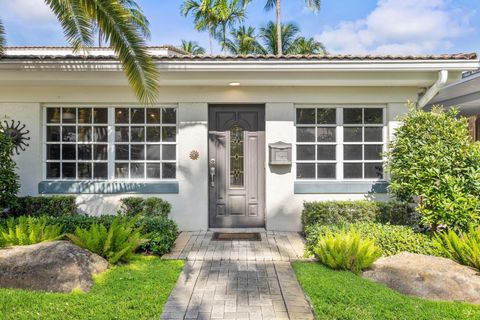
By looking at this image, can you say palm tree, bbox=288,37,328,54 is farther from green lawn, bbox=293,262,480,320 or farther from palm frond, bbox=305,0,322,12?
green lawn, bbox=293,262,480,320

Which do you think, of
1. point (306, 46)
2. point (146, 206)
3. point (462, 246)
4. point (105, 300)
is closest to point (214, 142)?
point (146, 206)

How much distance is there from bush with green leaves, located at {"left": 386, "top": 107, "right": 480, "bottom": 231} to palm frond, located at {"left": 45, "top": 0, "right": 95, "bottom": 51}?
576 centimetres

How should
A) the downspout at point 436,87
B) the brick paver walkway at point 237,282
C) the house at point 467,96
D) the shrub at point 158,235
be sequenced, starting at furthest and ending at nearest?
the house at point 467,96 → the downspout at point 436,87 → the shrub at point 158,235 → the brick paver walkway at point 237,282

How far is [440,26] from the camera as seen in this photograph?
64.6 feet

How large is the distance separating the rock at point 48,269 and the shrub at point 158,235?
3.24 feet

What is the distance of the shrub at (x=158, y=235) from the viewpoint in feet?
17.7

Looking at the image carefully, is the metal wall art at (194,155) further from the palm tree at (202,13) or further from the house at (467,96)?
the palm tree at (202,13)

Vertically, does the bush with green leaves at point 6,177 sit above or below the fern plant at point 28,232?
above

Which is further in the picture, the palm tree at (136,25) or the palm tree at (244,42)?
the palm tree at (244,42)

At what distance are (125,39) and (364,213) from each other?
17.1ft

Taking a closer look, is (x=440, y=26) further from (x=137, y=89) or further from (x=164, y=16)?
(x=137, y=89)

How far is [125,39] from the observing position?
211 inches

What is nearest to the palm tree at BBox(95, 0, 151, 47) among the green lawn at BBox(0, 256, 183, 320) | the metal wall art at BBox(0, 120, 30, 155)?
the metal wall art at BBox(0, 120, 30, 155)

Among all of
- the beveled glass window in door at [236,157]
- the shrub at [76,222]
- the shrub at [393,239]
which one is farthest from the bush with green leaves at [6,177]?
the shrub at [393,239]
